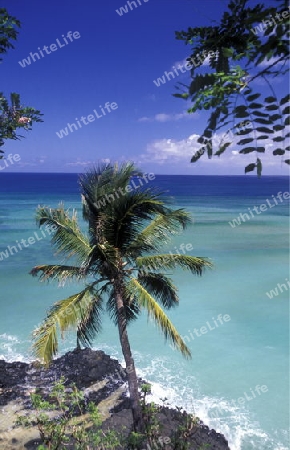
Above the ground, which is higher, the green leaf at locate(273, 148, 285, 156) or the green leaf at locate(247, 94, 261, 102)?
the green leaf at locate(247, 94, 261, 102)

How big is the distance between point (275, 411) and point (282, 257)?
64.6 feet

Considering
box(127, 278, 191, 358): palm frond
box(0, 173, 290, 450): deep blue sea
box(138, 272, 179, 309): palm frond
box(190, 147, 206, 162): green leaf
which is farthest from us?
box(0, 173, 290, 450): deep blue sea

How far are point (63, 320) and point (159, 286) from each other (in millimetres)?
2347

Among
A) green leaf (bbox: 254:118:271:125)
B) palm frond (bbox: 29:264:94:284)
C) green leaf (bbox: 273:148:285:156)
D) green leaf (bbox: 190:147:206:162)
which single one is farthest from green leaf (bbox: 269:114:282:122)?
palm frond (bbox: 29:264:94:284)

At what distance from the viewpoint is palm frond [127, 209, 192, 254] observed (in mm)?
8516

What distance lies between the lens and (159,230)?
8742mm

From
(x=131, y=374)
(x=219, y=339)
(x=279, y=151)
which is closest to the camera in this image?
(x=279, y=151)

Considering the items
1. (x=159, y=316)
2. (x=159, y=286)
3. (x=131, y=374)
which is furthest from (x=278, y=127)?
(x=159, y=286)

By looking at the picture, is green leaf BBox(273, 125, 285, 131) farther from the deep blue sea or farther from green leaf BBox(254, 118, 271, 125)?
the deep blue sea

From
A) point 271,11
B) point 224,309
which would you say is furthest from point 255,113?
point 224,309

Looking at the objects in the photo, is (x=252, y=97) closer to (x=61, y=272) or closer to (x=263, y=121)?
(x=263, y=121)

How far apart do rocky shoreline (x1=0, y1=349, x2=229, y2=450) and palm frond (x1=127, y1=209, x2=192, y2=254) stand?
182 inches

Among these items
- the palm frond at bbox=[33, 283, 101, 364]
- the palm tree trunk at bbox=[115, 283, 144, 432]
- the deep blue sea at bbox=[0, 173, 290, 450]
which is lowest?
the deep blue sea at bbox=[0, 173, 290, 450]

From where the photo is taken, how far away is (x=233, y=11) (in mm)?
2197
